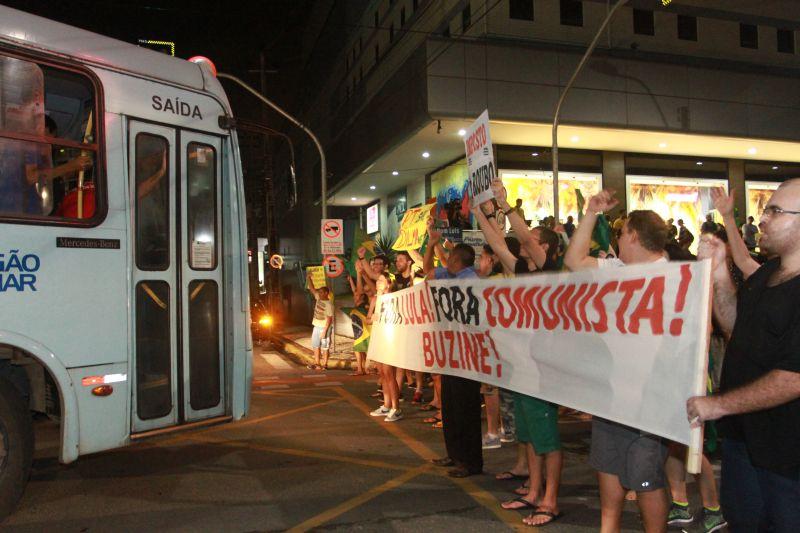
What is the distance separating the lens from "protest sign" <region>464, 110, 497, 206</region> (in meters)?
5.32

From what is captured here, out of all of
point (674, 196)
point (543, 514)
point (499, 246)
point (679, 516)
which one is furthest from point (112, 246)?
point (674, 196)

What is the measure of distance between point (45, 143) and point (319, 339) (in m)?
9.38

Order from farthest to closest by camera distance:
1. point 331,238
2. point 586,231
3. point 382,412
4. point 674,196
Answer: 1. point 674,196
2. point 331,238
3. point 382,412
4. point 586,231

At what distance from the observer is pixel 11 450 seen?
4.47 m

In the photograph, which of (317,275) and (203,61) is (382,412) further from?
(317,275)

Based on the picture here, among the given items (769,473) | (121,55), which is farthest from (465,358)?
(121,55)

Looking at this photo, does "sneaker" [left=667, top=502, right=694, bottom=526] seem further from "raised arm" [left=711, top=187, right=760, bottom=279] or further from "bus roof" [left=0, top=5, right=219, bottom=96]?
"bus roof" [left=0, top=5, right=219, bottom=96]

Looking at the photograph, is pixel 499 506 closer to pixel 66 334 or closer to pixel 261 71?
pixel 66 334

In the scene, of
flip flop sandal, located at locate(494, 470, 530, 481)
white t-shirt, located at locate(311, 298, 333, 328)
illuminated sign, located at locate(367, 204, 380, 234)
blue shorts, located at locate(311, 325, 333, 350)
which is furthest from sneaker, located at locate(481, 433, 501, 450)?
illuminated sign, located at locate(367, 204, 380, 234)

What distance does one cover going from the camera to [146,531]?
4.47 m

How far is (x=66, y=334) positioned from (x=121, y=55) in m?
2.23

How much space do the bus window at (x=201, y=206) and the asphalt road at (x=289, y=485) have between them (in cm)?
153

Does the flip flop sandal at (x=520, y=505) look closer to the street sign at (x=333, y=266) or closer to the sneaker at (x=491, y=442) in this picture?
the sneaker at (x=491, y=442)

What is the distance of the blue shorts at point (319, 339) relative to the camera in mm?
13625
